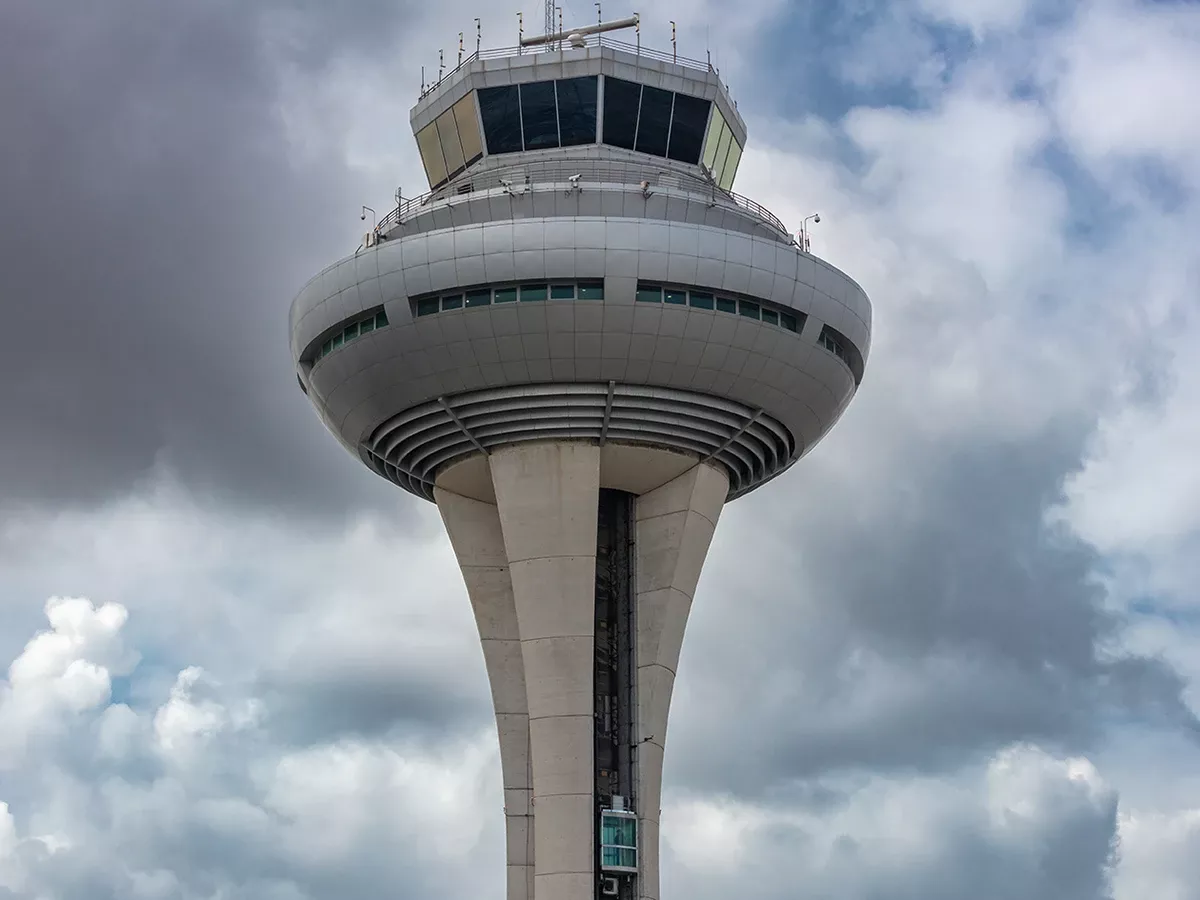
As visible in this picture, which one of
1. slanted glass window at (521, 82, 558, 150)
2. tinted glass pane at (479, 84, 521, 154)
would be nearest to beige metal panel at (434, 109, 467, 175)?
tinted glass pane at (479, 84, 521, 154)

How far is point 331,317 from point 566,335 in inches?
299

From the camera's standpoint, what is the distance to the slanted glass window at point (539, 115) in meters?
52.8

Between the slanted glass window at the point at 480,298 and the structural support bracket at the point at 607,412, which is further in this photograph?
the structural support bracket at the point at 607,412

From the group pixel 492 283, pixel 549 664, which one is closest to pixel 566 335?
pixel 492 283

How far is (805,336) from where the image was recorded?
160ft

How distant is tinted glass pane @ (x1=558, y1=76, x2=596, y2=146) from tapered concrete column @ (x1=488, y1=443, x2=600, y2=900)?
10.8 m

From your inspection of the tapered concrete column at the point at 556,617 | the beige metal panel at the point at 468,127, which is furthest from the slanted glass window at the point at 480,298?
the beige metal panel at the point at 468,127

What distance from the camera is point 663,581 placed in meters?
50.7

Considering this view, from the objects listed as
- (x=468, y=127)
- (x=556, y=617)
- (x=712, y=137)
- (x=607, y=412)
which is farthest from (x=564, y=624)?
(x=712, y=137)

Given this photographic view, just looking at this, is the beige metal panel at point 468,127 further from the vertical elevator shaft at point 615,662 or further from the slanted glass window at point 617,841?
the slanted glass window at point 617,841

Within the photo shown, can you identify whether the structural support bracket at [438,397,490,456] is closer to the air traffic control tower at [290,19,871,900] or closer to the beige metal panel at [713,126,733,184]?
the air traffic control tower at [290,19,871,900]

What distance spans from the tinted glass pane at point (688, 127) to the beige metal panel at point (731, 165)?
2.02 m

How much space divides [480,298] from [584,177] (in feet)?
23.2

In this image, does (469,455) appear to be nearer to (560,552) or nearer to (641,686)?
(560,552)
